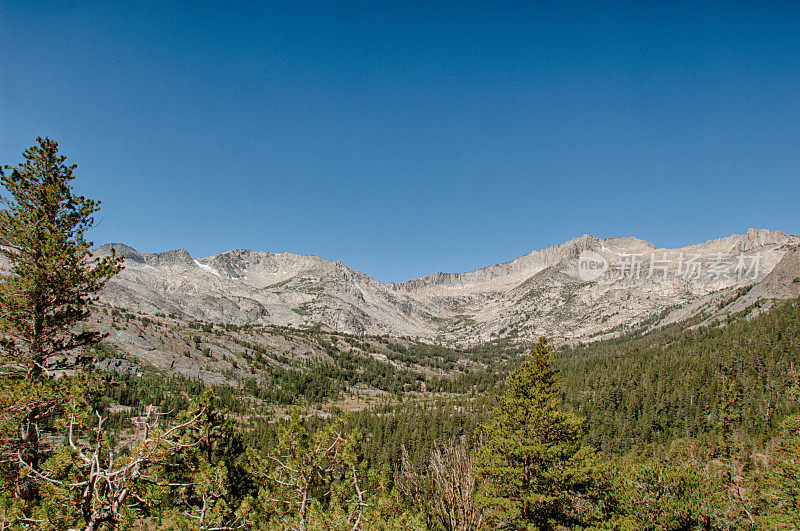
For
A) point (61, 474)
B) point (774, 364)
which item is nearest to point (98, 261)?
point (61, 474)

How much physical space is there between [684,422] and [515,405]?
502 ft

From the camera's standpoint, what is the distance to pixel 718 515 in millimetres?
27578

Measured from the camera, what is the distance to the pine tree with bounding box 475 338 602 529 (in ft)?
65.3

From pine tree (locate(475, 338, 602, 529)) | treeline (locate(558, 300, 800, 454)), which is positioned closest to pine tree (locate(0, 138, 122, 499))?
pine tree (locate(475, 338, 602, 529))

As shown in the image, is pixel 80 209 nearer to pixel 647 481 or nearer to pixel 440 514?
pixel 440 514

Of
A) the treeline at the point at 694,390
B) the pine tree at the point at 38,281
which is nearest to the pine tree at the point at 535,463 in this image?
the pine tree at the point at 38,281

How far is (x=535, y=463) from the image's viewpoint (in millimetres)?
20906

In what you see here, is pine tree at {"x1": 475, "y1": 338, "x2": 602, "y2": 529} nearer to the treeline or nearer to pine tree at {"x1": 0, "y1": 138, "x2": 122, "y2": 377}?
pine tree at {"x1": 0, "y1": 138, "x2": 122, "y2": 377}

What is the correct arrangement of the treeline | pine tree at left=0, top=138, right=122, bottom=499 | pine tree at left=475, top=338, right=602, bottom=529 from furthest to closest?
the treeline, pine tree at left=475, top=338, right=602, bottom=529, pine tree at left=0, top=138, right=122, bottom=499

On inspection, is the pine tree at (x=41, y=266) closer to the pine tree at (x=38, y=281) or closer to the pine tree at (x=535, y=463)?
the pine tree at (x=38, y=281)

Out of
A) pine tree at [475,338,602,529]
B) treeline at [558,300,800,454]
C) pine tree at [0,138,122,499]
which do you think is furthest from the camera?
→ treeline at [558,300,800,454]

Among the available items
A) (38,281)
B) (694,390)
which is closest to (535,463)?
(38,281)

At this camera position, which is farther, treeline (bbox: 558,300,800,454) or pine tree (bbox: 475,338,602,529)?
treeline (bbox: 558,300,800,454)

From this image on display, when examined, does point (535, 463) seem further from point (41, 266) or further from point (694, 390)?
point (694, 390)
